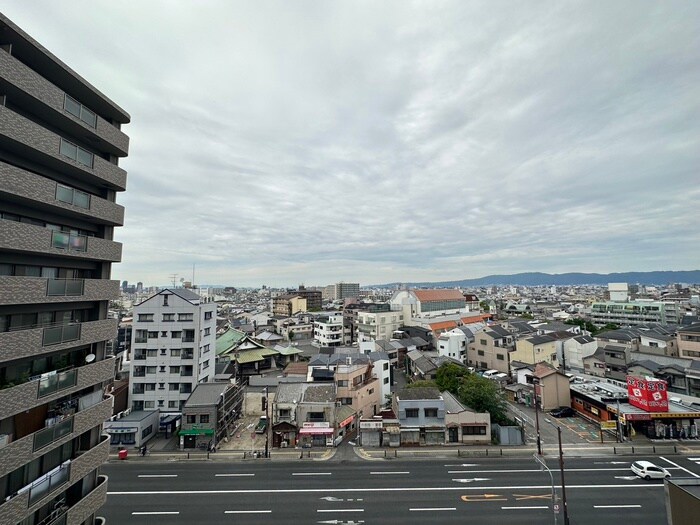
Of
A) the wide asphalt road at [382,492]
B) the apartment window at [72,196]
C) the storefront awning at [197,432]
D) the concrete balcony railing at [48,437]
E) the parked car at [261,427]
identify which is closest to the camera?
the concrete balcony railing at [48,437]

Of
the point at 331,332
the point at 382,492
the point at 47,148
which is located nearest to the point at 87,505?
the point at 47,148

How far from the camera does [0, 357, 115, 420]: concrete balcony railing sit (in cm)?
1186

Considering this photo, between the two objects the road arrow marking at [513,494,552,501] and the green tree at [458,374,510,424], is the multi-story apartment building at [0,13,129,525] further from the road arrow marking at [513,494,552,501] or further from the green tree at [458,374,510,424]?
the green tree at [458,374,510,424]

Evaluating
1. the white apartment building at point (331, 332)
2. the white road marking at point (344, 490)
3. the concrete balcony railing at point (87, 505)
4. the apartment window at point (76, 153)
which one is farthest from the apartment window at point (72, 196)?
the white apartment building at point (331, 332)

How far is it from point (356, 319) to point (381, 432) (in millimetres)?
55601

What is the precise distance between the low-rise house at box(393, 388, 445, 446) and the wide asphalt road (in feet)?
13.1

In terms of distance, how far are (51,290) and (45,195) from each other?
393 centimetres

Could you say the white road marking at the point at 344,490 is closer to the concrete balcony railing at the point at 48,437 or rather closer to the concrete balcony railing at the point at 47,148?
the concrete balcony railing at the point at 48,437

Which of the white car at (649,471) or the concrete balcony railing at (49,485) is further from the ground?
the concrete balcony railing at (49,485)

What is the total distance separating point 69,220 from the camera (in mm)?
16266

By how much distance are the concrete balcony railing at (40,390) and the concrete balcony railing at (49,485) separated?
3075 millimetres

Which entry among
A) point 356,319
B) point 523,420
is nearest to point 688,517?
point 523,420

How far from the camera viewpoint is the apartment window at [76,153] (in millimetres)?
14547

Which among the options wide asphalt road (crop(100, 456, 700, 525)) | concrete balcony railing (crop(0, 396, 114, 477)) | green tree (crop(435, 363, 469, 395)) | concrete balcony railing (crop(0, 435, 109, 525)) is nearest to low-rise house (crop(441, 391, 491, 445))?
wide asphalt road (crop(100, 456, 700, 525))
